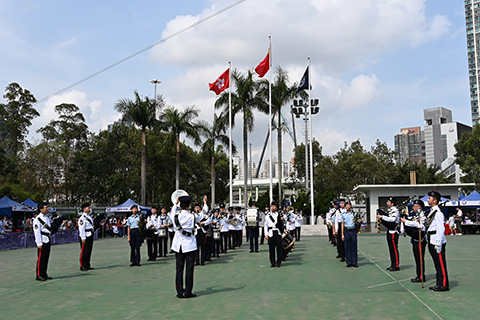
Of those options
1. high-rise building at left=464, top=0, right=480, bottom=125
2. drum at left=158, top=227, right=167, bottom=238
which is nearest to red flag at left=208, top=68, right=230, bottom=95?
drum at left=158, top=227, right=167, bottom=238

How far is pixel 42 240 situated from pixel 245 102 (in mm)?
26678

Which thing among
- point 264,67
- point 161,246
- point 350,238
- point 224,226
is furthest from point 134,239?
point 264,67

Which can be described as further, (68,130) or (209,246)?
(68,130)

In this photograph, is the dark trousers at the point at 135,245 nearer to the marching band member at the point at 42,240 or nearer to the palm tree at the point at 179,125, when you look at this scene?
the marching band member at the point at 42,240

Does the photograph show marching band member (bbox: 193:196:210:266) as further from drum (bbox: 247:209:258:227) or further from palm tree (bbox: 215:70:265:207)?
palm tree (bbox: 215:70:265:207)

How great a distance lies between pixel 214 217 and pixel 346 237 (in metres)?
5.46

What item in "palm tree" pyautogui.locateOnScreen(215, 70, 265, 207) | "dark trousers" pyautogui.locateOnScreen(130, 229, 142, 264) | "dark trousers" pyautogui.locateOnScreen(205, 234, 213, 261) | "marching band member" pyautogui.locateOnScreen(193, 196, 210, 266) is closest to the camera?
"dark trousers" pyautogui.locateOnScreen(130, 229, 142, 264)

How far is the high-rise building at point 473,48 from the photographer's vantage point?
506 feet

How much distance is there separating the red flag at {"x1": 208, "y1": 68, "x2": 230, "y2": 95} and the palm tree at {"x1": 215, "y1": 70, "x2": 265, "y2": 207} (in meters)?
3.71

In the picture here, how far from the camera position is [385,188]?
120 ft

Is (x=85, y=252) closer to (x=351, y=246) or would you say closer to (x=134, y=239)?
(x=134, y=239)

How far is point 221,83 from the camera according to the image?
3222cm

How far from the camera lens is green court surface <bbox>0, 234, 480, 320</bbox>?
6781mm

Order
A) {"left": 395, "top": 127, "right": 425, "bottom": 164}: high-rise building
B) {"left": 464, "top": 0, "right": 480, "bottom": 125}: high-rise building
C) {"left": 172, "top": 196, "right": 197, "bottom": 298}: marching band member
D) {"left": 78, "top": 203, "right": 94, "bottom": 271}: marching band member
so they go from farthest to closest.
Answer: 1. {"left": 395, "top": 127, "right": 425, "bottom": 164}: high-rise building
2. {"left": 464, "top": 0, "right": 480, "bottom": 125}: high-rise building
3. {"left": 78, "top": 203, "right": 94, "bottom": 271}: marching band member
4. {"left": 172, "top": 196, "right": 197, "bottom": 298}: marching band member
